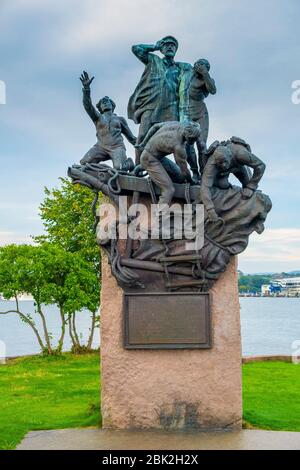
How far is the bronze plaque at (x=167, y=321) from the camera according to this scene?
21.8ft

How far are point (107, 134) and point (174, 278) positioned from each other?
6.94ft

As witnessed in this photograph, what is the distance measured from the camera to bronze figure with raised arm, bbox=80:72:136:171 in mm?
7372

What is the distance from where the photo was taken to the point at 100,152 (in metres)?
7.51

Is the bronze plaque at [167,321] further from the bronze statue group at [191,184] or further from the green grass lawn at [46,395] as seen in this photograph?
the green grass lawn at [46,395]

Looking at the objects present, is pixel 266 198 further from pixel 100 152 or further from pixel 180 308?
pixel 100 152

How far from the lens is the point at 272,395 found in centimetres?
950

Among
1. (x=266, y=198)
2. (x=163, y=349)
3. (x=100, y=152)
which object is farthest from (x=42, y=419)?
(x=266, y=198)

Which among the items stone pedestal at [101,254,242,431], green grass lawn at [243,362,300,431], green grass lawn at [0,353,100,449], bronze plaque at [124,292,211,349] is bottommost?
green grass lawn at [0,353,100,449]

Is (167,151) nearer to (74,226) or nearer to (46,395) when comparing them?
(46,395)

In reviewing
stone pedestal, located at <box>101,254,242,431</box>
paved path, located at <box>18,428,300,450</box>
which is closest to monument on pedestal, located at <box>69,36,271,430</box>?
stone pedestal, located at <box>101,254,242,431</box>

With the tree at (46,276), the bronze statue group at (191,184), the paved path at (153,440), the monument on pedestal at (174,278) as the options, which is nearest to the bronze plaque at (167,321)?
the monument on pedestal at (174,278)

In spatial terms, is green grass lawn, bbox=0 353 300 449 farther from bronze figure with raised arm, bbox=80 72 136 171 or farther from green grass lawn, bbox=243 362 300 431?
bronze figure with raised arm, bbox=80 72 136 171

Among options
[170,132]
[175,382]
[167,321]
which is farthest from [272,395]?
[170,132]

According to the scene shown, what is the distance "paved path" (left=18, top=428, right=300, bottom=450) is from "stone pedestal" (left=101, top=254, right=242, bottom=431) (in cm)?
20
